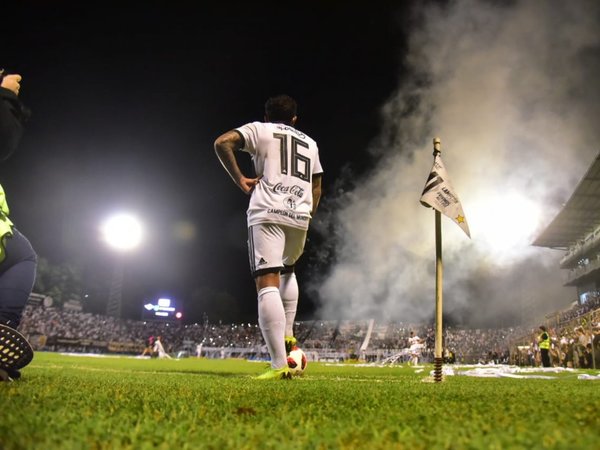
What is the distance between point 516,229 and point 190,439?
47.8m

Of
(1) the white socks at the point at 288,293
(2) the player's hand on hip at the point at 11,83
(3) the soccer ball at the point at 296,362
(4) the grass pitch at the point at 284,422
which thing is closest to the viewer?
(4) the grass pitch at the point at 284,422

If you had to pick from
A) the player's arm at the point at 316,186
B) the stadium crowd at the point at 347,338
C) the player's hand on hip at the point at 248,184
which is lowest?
the stadium crowd at the point at 347,338

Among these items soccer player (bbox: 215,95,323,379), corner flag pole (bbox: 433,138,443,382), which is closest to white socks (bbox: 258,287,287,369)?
soccer player (bbox: 215,95,323,379)

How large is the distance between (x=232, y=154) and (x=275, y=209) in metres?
0.64

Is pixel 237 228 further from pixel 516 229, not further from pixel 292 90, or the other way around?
pixel 516 229

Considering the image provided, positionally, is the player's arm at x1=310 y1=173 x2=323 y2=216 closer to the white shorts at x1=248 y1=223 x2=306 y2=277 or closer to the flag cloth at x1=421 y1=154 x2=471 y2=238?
the white shorts at x1=248 y1=223 x2=306 y2=277

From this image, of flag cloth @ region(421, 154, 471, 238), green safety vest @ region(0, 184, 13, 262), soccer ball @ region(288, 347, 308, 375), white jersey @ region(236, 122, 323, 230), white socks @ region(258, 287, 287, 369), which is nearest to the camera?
green safety vest @ region(0, 184, 13, 262)

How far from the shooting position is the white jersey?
409cm

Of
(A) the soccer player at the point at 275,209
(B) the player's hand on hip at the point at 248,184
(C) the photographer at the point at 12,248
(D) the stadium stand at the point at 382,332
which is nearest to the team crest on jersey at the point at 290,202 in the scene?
(A) the soccer player at the point at 275,209

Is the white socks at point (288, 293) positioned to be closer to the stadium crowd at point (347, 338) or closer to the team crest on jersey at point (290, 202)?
the team crest on jersey at point (290, 202)

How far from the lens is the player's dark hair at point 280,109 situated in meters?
4.73

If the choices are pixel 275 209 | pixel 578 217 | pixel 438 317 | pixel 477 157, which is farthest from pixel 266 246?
pixel 578 217

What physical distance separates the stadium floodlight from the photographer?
46.2 m

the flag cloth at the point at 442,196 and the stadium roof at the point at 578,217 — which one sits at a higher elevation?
the stadium roof at the point at 578,217
